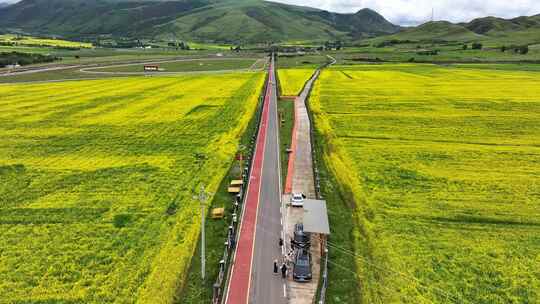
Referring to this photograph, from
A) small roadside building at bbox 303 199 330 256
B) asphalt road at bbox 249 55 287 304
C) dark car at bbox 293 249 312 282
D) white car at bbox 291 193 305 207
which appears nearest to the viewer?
asphalt road at bbox 249 55 287 304

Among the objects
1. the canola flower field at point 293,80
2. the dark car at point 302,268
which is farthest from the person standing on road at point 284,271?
the canola flower field at point 293,80

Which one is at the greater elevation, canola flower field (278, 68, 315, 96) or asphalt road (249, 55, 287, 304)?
canola flower field (278, 68, 315, 96)

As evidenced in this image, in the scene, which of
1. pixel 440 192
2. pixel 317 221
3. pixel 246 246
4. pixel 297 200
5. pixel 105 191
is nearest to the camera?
pixel 246 246

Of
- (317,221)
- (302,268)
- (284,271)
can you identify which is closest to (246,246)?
(284,271)

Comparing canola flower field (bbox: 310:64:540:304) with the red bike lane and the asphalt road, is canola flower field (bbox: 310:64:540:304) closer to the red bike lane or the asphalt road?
the asphalt road

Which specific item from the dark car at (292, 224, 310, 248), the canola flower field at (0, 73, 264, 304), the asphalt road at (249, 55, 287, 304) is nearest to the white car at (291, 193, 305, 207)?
the asphalt road at (249, 55, 287, 304)

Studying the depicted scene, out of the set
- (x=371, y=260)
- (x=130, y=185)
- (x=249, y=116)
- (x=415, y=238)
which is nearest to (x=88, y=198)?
(x=130, y=185)

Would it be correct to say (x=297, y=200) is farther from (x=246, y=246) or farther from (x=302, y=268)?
(x=302, y=268)
